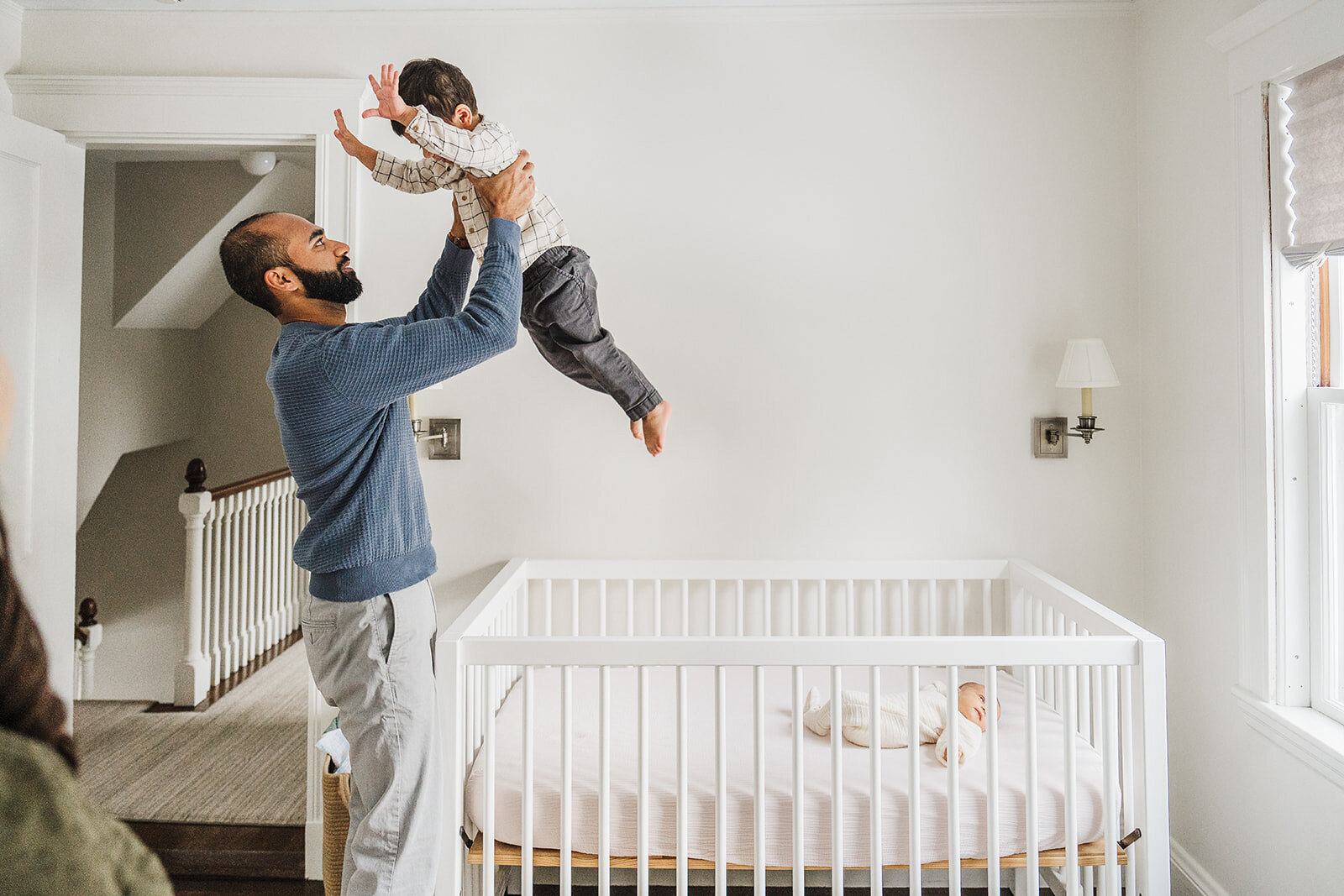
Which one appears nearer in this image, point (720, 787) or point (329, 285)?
point (329, 285)

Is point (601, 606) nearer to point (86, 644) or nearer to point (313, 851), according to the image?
point (313, 851)

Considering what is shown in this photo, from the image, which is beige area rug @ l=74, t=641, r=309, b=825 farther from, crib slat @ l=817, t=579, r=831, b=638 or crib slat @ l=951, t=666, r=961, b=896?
crib slat @ l=951, t=666, r=961, b=896

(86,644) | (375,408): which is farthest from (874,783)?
(86,644)

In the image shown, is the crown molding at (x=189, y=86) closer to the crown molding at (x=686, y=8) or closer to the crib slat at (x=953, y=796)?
the crown molding at (x=686, y=8)

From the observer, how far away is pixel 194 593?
357 centimetres

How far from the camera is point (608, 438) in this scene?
2404 mm

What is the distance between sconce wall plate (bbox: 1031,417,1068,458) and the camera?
236 cm

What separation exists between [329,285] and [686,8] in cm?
150

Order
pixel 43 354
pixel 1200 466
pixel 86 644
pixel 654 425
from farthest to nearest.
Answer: pixel 86 644 → pixel 43 354 → pixel 1200 466 → pixel 654 425

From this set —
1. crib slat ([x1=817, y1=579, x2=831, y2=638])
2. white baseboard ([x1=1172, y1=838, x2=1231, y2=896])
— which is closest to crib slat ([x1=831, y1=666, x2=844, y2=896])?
crib slat ([x1=817, y1=579, x2=831, y2=638])

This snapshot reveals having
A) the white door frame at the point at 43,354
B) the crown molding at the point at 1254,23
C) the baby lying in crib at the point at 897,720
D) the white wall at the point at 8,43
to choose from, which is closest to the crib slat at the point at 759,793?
the baby lying in crib at the point at 897,720

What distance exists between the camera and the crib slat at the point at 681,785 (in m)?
1.59

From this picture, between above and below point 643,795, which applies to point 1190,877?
below

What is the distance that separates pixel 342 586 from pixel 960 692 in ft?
4.77
